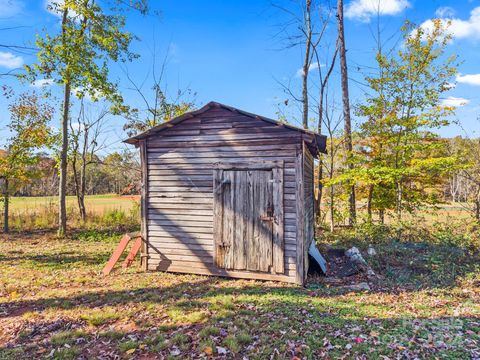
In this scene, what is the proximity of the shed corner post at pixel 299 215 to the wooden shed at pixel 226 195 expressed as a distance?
22 millimetres

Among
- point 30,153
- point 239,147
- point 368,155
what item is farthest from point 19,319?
point 368,155

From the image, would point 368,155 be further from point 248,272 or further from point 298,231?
point 248,272

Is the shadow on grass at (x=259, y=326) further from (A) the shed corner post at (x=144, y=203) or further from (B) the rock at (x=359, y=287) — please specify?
(A) the shed corner post at (x=144, y=203)

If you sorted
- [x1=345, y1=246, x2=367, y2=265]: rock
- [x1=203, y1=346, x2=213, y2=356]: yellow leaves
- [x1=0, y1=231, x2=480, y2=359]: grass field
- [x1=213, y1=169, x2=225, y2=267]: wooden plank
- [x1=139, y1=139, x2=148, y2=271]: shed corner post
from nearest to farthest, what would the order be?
[x1=203, y1=346, x2=213, y2=356]: yellow leaves, [x1=0, y1=231, x2=480, y2=359]: grass field, [x1=213, y1=169, x2=225, y2=267]: wooden plank, [x1=139, y1=139, x2=148, y2=271]: shed corner post, [x1=345, y1=246, x2=367, y2=265]: rock

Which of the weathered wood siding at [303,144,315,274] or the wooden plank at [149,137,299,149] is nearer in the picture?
the wooden plank at [149,137,299,149]

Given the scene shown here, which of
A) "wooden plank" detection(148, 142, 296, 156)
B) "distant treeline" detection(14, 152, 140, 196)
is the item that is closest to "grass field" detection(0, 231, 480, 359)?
"wooden plank" detection(148, 142, 296, 156)

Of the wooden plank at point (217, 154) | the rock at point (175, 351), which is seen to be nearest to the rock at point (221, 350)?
the rock at point (175, 351)

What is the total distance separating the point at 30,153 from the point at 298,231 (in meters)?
11.9

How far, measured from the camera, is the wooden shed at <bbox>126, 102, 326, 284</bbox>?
6.46 meters

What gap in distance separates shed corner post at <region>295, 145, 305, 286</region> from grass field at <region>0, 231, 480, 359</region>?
1.18 ft

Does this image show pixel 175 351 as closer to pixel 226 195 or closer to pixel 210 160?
pixel 226 195

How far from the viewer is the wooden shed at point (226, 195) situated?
6.46 metres

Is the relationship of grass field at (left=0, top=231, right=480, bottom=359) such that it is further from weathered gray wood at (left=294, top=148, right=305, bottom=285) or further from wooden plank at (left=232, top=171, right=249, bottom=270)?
wooden plank at (left=232, top=171, right=249, bottom=270)

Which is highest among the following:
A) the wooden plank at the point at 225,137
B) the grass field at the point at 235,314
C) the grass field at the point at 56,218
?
the wooden plank at the point at 225,137
